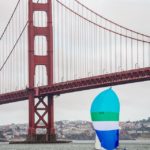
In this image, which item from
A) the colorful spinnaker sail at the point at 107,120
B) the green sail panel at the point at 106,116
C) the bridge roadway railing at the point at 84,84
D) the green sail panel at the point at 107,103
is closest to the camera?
the colorful spinnaker sail at the point at 107,120

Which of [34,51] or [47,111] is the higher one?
[34,51]

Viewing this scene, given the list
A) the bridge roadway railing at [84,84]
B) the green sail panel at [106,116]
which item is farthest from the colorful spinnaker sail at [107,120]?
the bridge roadway railing at [84,84]

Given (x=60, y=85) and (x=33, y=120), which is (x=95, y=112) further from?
(x=33, y=120)

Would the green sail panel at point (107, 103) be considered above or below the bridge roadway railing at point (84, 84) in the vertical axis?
below

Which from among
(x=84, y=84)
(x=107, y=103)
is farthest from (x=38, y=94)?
(x=107, y=103)

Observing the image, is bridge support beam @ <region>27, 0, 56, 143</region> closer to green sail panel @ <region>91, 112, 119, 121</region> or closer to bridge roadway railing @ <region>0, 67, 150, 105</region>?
bridge roadway railing @ <region>0, 67, 150, 105</region>

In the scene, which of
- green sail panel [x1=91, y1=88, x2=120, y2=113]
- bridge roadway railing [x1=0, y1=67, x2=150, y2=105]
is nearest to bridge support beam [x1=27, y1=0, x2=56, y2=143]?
bridge roadway railing [x1=0, y1=67, x2=150, y2=105]

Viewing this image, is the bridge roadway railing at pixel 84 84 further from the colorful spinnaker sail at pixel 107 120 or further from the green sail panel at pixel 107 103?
the colorful spinnaker sail at pixel 107 120

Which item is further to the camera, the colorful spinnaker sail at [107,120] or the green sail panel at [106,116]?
the green sail panel at [106,116]

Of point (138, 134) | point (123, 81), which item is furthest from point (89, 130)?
point (123, 81)
